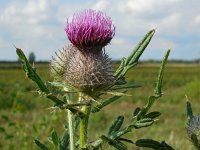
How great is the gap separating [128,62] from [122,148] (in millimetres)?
622

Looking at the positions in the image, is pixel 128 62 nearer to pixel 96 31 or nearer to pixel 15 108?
pixel 96 31

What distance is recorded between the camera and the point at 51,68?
116 inches

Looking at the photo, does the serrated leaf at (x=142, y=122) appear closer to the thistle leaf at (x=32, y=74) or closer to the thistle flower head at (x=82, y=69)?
the thistle flower head at (x=82, y=69)

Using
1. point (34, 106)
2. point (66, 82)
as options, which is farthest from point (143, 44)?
point (34, 106)

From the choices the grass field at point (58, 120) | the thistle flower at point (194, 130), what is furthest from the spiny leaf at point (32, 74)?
the thistle flower at point (194, 130)

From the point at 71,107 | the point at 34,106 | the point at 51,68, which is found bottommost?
the point at 34,106

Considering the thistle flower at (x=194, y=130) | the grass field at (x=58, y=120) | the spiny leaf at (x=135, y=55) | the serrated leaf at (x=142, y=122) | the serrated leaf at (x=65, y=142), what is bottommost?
the grass field at (x=58, y=120)

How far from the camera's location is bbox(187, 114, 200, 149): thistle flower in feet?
8.39

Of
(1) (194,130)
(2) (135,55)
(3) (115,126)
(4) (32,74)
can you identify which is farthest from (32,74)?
(1) (194,130)

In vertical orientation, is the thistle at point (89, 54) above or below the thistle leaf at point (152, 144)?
above

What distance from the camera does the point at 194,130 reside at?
103 inches

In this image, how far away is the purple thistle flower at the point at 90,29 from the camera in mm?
2541

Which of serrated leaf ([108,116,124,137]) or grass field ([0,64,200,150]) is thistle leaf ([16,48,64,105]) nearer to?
grass field ([0,64,200,150])

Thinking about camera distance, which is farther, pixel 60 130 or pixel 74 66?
pixel 60 130
